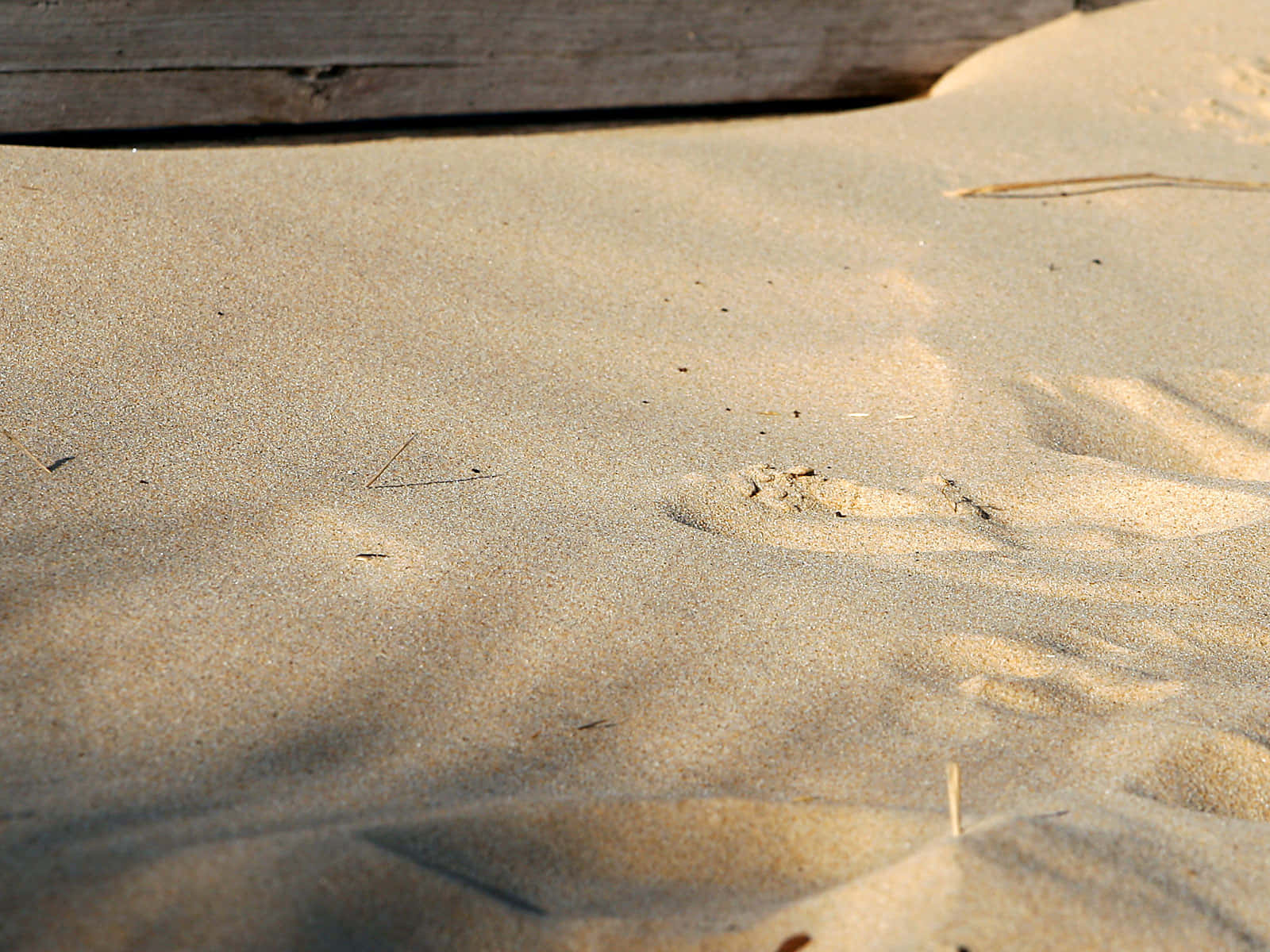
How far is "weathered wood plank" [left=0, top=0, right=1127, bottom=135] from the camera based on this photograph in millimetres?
2867

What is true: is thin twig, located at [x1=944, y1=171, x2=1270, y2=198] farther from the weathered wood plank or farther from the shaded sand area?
the weathered wood plank

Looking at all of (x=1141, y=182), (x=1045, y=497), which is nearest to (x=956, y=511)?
(x=1045, y=497)

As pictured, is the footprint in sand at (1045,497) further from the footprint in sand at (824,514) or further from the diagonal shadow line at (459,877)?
the diagonal shadow line at (459,877)

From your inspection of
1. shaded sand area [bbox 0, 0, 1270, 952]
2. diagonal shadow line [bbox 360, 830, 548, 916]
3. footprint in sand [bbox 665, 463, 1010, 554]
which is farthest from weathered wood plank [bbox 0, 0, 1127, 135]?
diagonal shadow line [bbox 360, 830, 548, 916]

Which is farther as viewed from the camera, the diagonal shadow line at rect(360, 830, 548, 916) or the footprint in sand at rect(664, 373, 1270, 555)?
the footprint in sand at rect(664, 373, 1270, 555)

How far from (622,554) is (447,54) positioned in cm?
219

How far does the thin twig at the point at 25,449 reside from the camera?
1.71 meters

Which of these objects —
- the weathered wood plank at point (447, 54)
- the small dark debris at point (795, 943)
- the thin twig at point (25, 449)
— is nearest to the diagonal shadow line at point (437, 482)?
the thin twig at point (25, 449)

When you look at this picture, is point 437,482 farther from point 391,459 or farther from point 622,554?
point 622,554

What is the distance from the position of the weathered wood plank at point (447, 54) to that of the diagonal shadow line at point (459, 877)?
2.52 m

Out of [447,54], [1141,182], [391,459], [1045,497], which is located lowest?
[1045,497]

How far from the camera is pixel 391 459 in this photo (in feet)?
6.18

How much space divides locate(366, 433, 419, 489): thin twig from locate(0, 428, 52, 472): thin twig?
1.53 ft

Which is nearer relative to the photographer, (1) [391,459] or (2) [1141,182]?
(1) [391,459]
